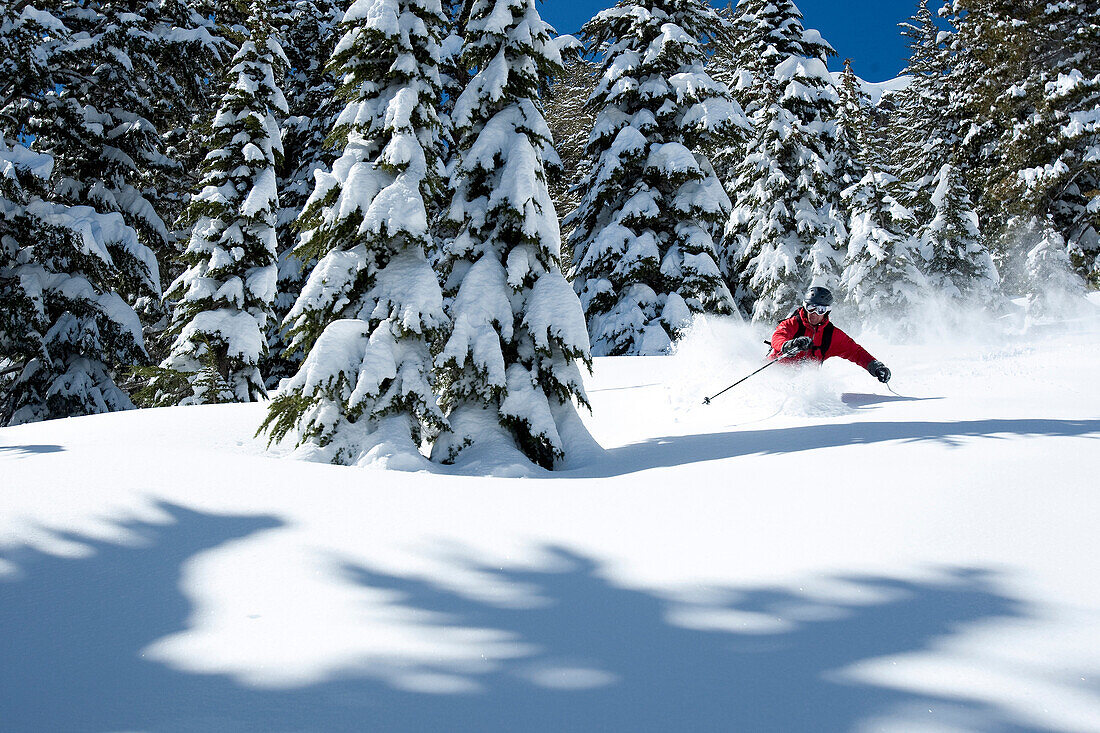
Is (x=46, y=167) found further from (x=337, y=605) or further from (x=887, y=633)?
(x=887, y=633)

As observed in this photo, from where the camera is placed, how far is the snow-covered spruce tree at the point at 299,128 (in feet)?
68.1

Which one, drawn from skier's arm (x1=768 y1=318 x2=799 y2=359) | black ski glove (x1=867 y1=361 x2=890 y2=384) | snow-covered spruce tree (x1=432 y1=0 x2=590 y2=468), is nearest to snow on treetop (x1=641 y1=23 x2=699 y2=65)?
snow-covered spruce tree (x1=432 y1=0 x2=590 y2=468)

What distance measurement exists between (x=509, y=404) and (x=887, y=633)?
5.42 metres

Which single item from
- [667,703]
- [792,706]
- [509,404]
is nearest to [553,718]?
[667,703]

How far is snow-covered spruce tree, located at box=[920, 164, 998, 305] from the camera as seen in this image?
73.2 ft

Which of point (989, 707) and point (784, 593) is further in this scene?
point (784, 593)

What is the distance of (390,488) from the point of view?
405cm

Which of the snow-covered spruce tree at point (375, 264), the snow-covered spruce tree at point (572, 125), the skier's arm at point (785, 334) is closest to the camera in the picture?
the snow-covered spruce tree at point (375, 264)

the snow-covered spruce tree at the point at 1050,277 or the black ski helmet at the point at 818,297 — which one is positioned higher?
the snow-covered spruce tree at the point at 1050,277

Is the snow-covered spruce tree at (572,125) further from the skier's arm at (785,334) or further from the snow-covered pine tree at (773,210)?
the skier's arm at (785,334)

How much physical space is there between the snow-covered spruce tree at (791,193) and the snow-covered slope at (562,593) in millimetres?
17110

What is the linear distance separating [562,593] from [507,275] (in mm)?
5569

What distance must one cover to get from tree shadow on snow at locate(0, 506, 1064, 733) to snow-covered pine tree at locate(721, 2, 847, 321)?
19979 mm

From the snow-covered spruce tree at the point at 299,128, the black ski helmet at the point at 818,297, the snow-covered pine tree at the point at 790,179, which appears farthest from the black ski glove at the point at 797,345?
the snow-covered spruce tree at the point at 299,128
